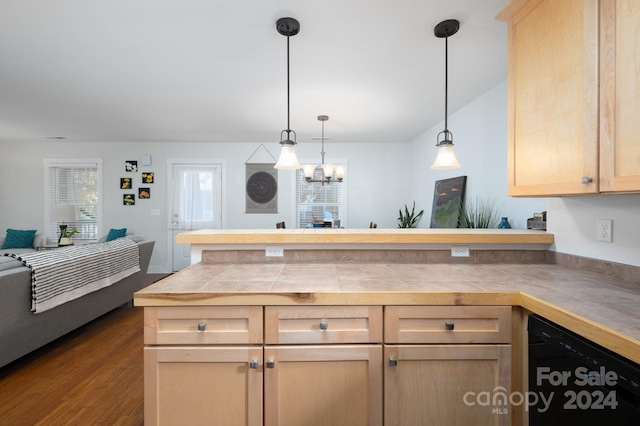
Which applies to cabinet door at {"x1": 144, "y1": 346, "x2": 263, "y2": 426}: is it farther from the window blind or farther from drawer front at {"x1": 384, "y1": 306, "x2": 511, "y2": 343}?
the window blind

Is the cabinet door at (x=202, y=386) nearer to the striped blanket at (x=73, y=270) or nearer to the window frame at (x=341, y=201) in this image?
the striped blanket at (x=73, y=270)

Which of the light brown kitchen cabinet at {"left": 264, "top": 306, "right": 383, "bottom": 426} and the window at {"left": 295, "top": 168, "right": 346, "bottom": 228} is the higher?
the window at {"left": 295, "top": 168, "right": 346, "bottom": 228}

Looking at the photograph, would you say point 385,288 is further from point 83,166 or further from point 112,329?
point 83,166

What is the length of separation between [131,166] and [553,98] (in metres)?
6.35

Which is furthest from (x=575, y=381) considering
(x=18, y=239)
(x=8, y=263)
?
(x=18, y=239)

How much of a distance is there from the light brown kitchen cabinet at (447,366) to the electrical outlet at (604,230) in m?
0.73

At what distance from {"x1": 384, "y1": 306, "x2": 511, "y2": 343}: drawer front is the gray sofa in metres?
2.64

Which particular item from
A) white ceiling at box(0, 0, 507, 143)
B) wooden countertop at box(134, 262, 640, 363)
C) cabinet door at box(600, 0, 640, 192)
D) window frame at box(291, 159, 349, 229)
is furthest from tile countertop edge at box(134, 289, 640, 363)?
window frame at box(291, 159, 349, 229)

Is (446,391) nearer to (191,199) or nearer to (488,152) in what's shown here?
(488,152)

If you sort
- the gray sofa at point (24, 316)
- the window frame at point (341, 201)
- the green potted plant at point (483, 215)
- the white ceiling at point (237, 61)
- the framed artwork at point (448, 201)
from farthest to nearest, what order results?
the window frame at point (341, 201), the framed artwork at point (448, 201), the green potted plant at point (483, 215), the gray sofa at point (24, 316), the white ceiling at point (237, 61)

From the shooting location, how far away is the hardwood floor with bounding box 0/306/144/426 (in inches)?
70.7

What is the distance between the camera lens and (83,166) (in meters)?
5.66

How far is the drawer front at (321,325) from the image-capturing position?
1.17 metres

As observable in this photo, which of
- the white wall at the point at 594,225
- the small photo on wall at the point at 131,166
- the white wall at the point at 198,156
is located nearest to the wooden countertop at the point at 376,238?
the white wall at the point at 594,225
